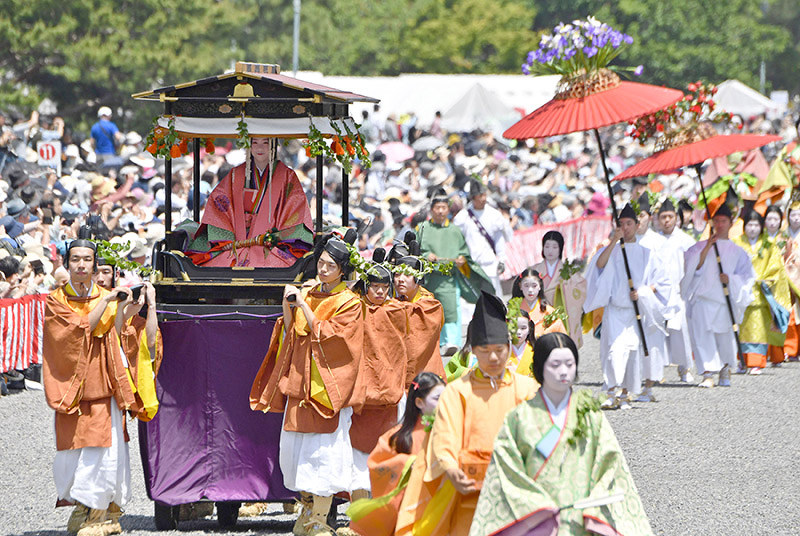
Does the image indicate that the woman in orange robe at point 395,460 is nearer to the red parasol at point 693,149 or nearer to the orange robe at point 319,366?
the orange robe at point 319,366

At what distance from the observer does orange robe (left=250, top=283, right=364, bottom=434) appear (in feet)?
26.2

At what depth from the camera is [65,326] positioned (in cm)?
805

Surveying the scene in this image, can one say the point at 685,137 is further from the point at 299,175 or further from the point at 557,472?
the point at 299,175

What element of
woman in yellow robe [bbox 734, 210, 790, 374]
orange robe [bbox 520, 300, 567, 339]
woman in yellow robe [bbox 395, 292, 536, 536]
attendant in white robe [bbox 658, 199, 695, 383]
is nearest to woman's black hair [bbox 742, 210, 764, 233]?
woman in yellow robe [bbox 734, 210, 790, 374]

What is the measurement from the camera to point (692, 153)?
12.8 m

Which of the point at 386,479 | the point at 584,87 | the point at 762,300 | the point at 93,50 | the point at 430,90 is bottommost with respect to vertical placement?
the point at 386,479

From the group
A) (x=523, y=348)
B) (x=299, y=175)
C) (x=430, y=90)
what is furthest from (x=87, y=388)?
(x=430, y=90)

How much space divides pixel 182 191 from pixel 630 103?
32.3 ft

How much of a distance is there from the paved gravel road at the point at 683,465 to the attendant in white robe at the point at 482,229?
189cm

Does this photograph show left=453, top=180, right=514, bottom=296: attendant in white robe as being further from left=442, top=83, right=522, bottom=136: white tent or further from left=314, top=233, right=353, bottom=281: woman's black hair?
left=442, top=83, right=522, bottom=136: white tent

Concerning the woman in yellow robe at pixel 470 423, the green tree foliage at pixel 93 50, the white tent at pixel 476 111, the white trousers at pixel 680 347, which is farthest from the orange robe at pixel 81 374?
the white tent at pixel 476 111

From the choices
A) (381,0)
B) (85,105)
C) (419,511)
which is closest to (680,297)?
(419,511)

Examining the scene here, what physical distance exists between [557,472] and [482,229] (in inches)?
388

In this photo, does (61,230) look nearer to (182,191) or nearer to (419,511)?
(182,191)
